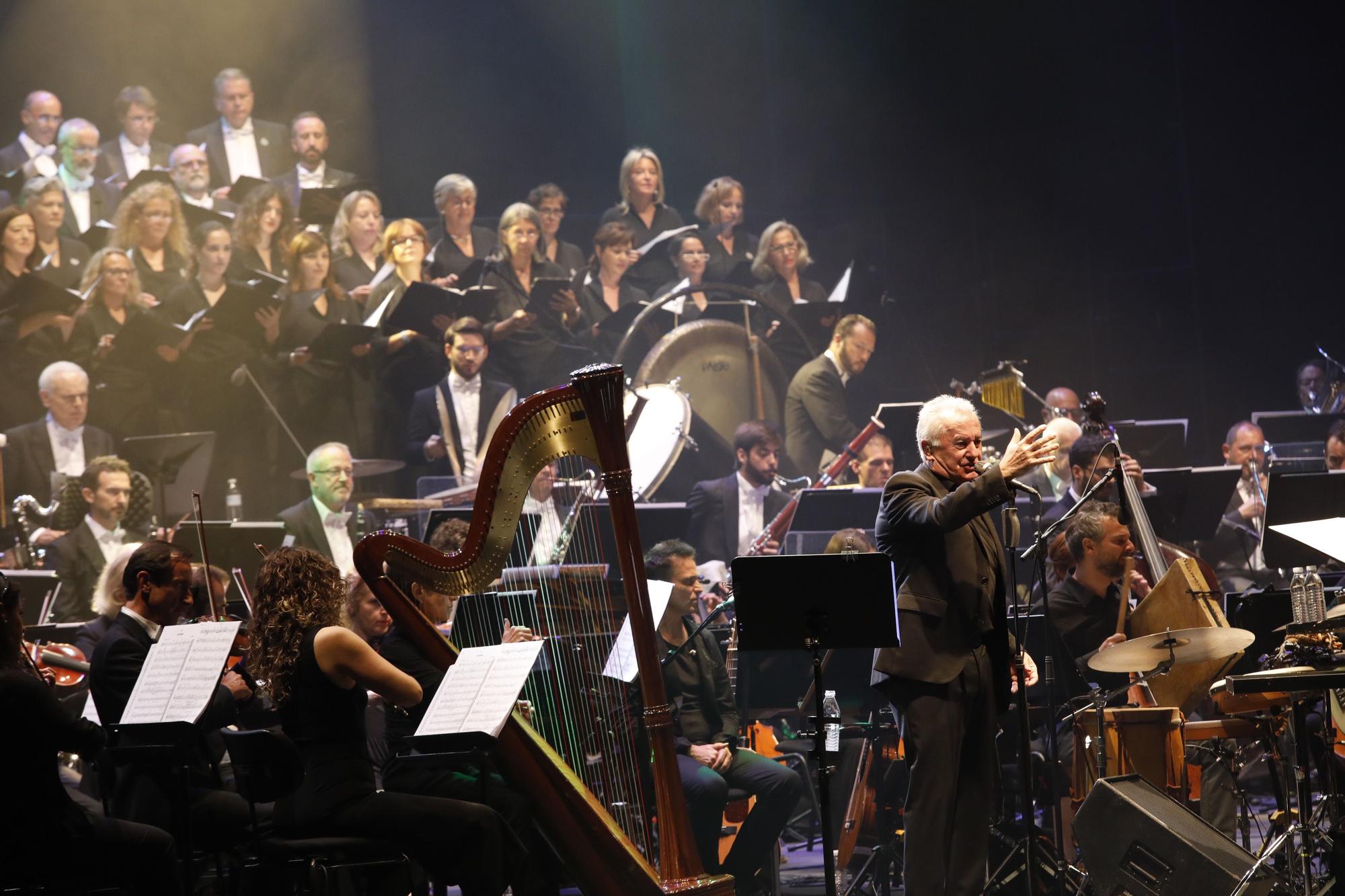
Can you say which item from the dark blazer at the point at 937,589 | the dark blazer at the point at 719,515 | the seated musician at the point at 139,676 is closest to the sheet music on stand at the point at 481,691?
the seated musician at the point at 139,676

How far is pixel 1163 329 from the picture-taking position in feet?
35.3

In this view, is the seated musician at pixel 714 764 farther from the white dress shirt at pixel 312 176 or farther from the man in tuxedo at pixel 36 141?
the man in tuxedo at pixel 36 141

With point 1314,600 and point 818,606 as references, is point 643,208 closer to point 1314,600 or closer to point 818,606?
point 1314,600

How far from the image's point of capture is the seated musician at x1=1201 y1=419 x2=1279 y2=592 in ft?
31.7

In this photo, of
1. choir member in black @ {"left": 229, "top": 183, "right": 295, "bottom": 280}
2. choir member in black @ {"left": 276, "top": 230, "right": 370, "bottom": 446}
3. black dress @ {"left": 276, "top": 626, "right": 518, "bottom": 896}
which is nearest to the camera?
black dress @ {"left": 276, "top": 626, "right": 518, "bottom": 896}

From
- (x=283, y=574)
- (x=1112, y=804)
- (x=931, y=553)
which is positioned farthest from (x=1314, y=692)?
(x=283, y=574)

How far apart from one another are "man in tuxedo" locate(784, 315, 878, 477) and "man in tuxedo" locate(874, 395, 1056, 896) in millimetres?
6385

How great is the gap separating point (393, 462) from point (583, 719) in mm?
5784

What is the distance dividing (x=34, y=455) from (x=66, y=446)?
0.77 ft

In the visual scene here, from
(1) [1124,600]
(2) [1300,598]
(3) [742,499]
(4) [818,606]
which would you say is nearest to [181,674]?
(4) [818,606]

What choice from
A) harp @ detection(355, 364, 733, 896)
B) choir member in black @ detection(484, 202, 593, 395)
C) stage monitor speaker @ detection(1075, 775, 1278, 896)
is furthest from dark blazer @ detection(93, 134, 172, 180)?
stage monitor speaker @ detection(1075, 775, 1278, 896)

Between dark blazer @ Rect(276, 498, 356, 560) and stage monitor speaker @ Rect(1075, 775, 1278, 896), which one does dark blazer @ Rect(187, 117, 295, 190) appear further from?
stage monitor speaker @ Rect(1075, 775, 1278, 896)

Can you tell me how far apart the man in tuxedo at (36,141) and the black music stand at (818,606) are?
9.09m

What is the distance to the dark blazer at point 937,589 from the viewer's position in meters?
Result: 4.21
